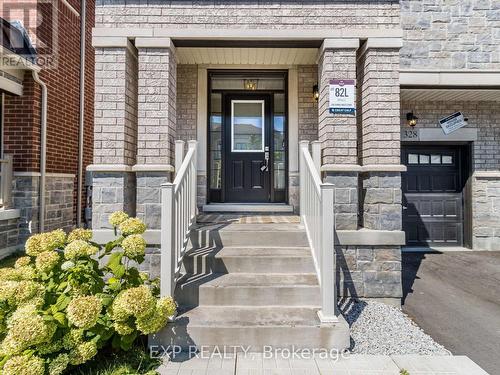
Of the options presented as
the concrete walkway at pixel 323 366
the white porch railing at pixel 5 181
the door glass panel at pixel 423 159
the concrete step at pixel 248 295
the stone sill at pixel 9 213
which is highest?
the door glass panel at pixel 423 159

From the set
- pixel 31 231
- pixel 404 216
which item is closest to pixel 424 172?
pixel 404 216

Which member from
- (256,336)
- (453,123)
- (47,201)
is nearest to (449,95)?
(453,123)

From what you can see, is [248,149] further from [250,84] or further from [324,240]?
[324,240]

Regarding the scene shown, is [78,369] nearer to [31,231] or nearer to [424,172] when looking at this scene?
[31,231]

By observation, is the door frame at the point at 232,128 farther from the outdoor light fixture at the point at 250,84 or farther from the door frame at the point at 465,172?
the door frame at the point at 465,172

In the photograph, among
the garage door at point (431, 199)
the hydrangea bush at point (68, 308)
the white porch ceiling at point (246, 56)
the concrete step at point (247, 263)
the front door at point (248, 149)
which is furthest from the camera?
the garage door at point (431, 199)

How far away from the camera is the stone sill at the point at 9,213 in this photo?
479 cm

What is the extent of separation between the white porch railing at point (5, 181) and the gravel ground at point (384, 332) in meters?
5.23

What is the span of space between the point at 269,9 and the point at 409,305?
12.5 feet

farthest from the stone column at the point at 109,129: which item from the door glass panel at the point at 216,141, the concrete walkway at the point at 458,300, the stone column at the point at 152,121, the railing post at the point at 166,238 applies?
the concrete walkway at the point at 458,300

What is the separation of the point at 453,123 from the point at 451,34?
5.09ft

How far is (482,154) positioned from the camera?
19.4 feet

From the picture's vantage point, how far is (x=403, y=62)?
5176 millimetres

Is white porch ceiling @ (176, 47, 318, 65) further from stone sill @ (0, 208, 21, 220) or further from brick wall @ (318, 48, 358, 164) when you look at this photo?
stone sill @ (0, 208, 21, 220)
